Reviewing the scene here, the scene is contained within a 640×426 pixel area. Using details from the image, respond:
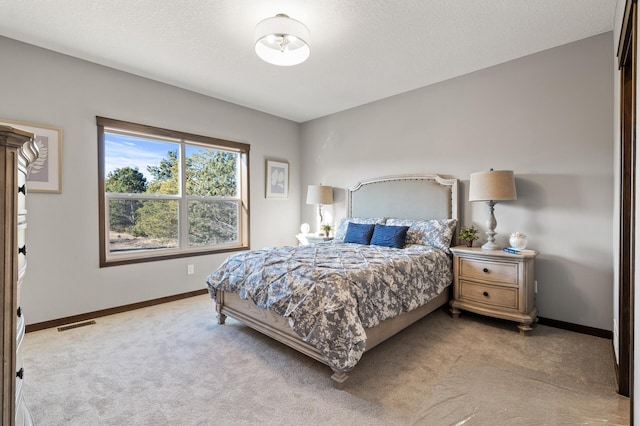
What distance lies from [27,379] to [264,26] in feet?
9.57

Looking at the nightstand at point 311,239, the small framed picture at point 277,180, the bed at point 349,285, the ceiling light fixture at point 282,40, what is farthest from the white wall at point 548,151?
the small framed picture at point 277,180

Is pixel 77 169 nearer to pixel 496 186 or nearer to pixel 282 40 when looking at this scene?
pixel 282 40

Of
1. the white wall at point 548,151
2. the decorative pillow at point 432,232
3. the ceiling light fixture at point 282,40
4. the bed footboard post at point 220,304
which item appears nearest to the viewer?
the ceiling light fixture at point 282,40

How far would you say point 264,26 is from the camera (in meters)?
2.26

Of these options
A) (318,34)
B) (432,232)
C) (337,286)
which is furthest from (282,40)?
(432,232)

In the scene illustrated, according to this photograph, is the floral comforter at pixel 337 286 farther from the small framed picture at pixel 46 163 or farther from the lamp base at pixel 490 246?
the small framed picture at pixel 46 163

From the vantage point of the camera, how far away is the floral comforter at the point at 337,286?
1952 mm

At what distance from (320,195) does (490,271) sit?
249 cm

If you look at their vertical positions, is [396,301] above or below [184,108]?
below

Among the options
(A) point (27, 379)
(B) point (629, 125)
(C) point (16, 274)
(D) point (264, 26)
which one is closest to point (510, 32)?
(B) point (629, 125)

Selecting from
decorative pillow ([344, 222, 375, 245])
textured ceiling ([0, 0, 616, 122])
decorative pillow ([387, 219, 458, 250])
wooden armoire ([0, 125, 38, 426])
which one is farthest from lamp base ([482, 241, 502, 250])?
wooden armoire ([0, 125, 38, 426])

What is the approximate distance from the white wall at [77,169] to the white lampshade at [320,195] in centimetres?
178

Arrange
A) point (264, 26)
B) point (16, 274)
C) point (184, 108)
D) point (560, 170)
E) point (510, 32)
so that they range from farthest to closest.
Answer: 1. point (184, 108)
2. point (560, 170)
3. point (510, 32)
4. point (264, 26)
5. point (16, 274)

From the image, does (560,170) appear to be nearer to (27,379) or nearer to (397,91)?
(397,91)
